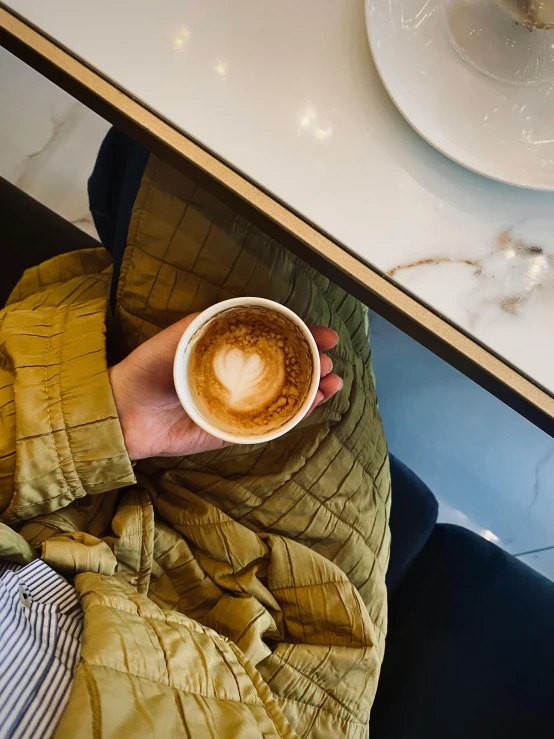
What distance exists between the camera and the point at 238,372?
0.71 m

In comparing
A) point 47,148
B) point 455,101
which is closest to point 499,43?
point 455,101

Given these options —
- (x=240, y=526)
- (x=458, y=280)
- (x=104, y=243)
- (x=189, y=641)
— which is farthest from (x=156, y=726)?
(x=104, y=243)

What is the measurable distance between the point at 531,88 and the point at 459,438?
0.90 metres

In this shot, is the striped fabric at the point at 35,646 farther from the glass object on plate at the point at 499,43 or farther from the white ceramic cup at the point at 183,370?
the glass object on plate at the point at 499,43

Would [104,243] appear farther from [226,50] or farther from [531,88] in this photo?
[531,88]

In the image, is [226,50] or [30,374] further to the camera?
[30,374]

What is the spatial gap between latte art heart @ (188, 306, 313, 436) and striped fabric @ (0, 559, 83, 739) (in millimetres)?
251

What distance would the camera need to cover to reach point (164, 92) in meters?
0.56

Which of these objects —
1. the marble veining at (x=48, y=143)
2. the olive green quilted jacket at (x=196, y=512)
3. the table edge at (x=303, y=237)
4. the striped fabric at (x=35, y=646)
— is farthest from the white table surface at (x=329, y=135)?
the marble veining at (x=48, y=143)

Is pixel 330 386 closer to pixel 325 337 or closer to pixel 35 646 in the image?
pixel 325 337

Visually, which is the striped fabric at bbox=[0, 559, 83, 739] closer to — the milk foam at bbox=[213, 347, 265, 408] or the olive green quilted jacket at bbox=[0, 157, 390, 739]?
the olive green quilted jacket at bbox=[0, 157, 390, 739]

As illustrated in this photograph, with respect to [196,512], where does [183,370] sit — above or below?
above

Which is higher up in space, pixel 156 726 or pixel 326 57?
pixel 326 57

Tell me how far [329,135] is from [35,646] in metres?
A: 0.56
